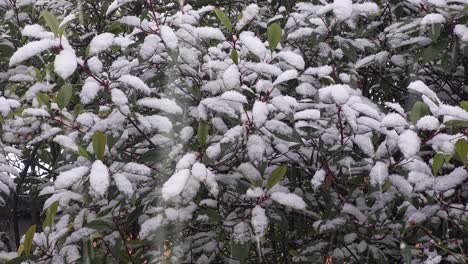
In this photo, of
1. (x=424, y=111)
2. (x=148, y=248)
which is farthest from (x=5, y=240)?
(x=424, y=111)

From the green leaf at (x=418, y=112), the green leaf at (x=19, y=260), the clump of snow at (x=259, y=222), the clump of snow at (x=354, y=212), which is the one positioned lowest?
the clump of snow at (x=354, y=212)

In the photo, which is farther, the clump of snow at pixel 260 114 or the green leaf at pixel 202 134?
the green leaf at pixel 202 134

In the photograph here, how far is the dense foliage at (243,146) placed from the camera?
5.47ft

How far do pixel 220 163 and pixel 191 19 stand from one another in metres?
0.64

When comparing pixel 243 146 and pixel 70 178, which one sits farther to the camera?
pixel 243 146

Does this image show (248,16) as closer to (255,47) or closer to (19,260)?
(255,47)

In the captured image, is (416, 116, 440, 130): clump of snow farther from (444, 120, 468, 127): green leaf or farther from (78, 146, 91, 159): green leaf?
(78, 146, 91, 159): green leaf

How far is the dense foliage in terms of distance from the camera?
65.6 inches

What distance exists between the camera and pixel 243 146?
5.88 ft

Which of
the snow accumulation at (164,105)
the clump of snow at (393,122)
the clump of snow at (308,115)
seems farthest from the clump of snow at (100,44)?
the clump of snow at (393,122)

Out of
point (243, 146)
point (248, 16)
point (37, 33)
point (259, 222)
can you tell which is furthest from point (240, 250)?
point (37, 33)

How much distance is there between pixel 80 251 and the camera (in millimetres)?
1904

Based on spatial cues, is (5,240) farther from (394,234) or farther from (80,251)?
(394,234)

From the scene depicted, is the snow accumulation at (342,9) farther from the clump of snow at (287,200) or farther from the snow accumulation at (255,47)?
the clump of snow at (287,200)
